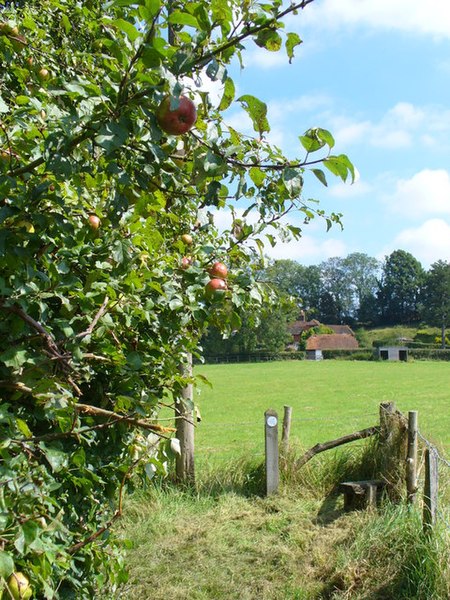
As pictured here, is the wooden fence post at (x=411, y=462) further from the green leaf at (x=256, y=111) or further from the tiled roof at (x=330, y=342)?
the tiled roof at (x=330, y=342)

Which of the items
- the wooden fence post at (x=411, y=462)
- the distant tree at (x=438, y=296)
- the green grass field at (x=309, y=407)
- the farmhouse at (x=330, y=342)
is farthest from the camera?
the distant tree at (x=438, y=296)

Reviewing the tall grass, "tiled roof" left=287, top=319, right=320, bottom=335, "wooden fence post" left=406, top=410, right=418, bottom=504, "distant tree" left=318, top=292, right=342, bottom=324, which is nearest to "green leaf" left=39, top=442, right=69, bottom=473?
the tall grass

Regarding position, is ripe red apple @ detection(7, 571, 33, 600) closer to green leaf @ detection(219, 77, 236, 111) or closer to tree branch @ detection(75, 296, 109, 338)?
tree branch @ detection(75, 296, 109, 338)

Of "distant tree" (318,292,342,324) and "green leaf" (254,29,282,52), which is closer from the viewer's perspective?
"green leaf" (254,29,282,52)

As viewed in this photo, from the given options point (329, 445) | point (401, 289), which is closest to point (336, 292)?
point (401, 289)

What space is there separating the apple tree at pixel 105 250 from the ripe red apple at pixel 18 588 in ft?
0.20

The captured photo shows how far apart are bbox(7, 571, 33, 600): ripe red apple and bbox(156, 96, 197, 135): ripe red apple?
1.30m

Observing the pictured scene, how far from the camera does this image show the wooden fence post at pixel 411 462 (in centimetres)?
541

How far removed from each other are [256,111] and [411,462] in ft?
15.1

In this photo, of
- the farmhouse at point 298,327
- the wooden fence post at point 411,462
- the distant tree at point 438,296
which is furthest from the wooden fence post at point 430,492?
the farmhouse at point 298,327

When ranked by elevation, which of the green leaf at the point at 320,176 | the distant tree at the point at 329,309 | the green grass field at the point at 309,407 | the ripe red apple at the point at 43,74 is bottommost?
the green grass field at the point at 309,407

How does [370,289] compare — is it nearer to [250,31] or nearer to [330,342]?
[330,342]

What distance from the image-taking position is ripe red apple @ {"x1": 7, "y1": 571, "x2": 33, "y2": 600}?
159 centimetres

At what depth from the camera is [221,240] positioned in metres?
3.98
